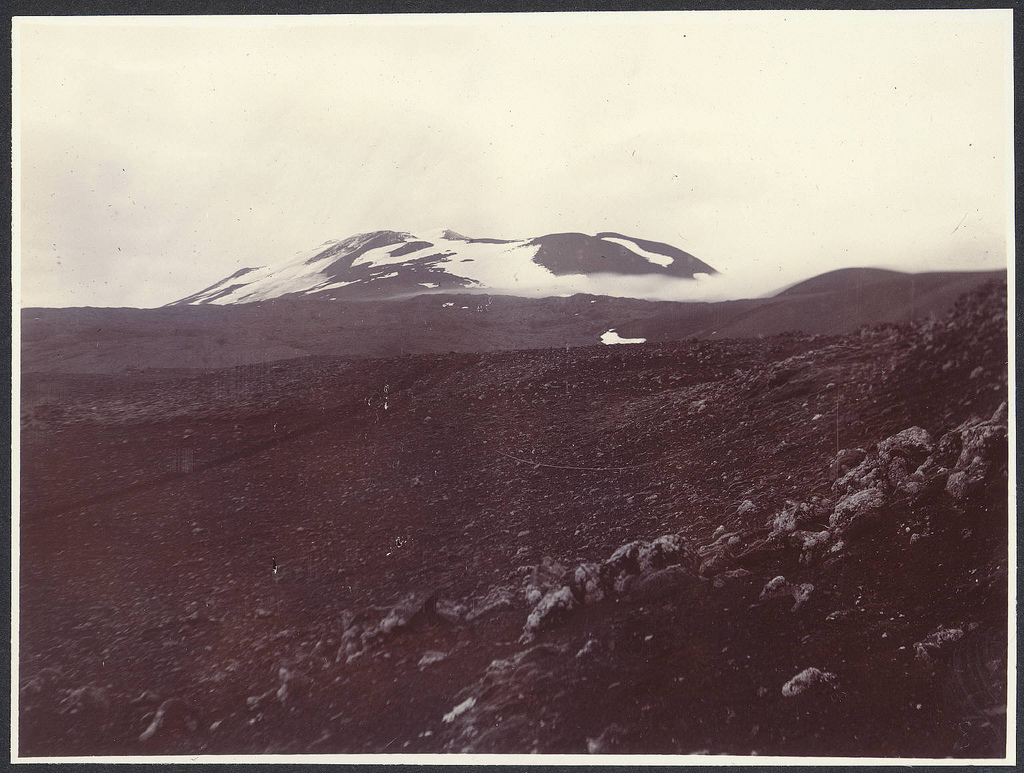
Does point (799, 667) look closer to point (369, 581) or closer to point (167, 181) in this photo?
point (369, 581)

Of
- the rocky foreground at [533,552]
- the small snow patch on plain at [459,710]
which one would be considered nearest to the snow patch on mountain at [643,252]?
the rocky foreground at [533,552]

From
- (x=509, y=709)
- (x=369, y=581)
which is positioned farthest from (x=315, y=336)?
(x=509, y=709)

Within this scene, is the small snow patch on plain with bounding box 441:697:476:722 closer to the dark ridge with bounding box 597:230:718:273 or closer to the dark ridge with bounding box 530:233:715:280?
the dark ridge with bounding box 530:233:715:280

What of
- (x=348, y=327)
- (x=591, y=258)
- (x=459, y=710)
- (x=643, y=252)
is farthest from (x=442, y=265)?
(x=459, y=710)

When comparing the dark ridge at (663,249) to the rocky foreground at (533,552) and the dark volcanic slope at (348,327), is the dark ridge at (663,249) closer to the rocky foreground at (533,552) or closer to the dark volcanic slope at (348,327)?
the dark volcanic slope at (348,327)

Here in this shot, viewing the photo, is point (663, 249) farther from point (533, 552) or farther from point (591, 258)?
point (533, 552)

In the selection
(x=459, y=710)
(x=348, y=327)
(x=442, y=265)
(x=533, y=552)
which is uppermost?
(x=442, y=265)
